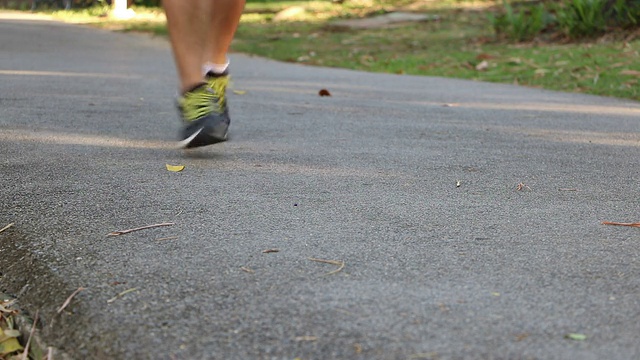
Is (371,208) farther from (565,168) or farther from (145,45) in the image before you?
(145,45)

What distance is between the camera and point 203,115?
8.51ft

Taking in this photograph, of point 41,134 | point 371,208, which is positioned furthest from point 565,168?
point 41,134

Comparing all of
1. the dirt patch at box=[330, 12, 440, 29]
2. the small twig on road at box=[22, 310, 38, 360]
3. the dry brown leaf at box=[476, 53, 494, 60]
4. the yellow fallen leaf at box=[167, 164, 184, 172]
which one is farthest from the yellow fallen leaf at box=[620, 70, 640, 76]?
the dirt patch at box=[330, 12, 440, 29]

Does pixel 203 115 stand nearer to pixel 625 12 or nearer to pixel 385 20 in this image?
pixel 625 12

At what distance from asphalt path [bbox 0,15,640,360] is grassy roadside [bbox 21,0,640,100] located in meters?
2.01

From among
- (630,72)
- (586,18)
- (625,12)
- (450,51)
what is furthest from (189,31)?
(625,12)

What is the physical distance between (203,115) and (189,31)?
25 centimetres

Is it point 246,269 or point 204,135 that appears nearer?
point 246,269

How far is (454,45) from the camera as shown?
327 inches

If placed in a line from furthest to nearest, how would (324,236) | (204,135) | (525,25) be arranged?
(525,25) < (204,135) < (324,236)

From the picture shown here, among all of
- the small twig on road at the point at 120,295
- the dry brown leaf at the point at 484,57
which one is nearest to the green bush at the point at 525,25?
the dry brown leaf at the point at 484,57

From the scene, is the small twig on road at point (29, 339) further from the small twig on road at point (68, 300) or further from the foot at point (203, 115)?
the foot at point (203, 115)

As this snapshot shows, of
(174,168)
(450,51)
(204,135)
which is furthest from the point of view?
(450,51)

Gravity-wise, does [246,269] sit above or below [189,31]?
below
